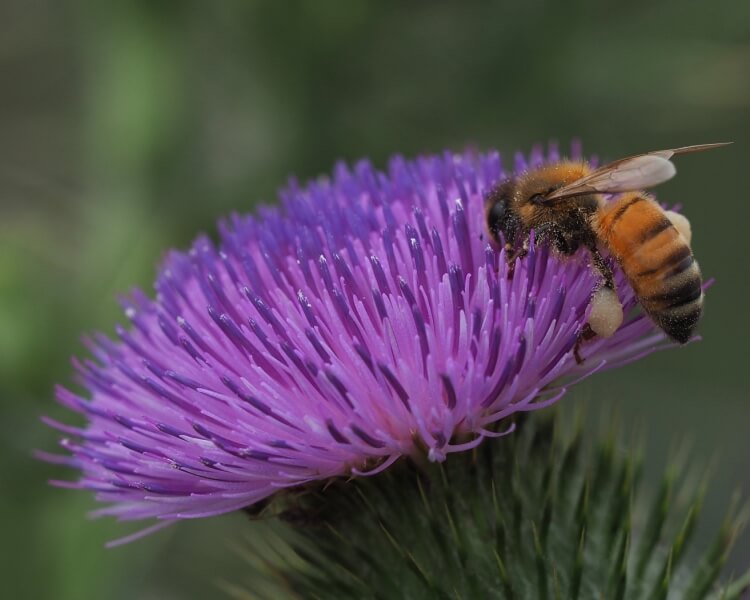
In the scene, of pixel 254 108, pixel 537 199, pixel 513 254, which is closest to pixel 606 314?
pixel 513 254

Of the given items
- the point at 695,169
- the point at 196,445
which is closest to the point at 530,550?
the point at 196,445

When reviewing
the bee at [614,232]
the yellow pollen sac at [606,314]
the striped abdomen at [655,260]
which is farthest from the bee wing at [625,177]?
the yellow pollen sac at [606,314]

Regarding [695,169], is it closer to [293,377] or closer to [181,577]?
[181,577]

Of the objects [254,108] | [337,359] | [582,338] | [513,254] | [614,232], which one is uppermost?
[254,108]

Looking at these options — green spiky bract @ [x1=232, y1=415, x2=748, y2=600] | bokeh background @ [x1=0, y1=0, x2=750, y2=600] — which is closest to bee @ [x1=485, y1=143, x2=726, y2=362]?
green spiky bract @ [x1=232, y1=415, x2=748, y2=600]

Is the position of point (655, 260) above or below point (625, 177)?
below

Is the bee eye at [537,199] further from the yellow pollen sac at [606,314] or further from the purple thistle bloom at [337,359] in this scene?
the yellow pollen sac at [606,314]

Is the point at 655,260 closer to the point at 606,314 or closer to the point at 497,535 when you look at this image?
the point at 606,314

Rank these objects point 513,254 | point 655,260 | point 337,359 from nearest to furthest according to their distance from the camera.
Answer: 1. point 337,359
2. point 655,260
3. point 513,254
